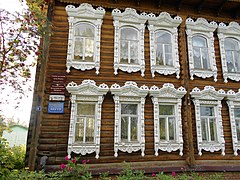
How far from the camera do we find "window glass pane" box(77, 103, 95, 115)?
21.7 ft

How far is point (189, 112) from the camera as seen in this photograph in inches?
279

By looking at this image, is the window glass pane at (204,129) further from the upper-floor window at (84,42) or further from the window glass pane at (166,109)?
the upper-floor window at (84,42)

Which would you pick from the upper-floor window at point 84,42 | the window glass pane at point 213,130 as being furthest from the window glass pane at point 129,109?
the window glass pane at point 213,130

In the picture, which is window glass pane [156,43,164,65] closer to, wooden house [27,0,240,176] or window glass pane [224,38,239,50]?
wooden house [27,0,240,176]

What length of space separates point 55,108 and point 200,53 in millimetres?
6023

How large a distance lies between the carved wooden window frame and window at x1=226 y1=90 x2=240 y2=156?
66cm

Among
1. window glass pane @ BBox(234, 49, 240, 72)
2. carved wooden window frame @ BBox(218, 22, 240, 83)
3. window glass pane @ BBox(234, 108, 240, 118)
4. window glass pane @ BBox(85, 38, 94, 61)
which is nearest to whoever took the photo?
window glass pane @ BBox(85, 38, 94, 61)

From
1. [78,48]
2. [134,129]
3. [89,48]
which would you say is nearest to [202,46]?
[134,129]

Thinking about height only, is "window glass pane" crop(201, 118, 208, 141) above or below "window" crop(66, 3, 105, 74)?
below

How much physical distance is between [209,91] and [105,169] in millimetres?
4695

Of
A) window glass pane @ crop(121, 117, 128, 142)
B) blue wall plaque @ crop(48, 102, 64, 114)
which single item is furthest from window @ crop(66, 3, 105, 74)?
window glass pane @ crop(121, 117, 128, 142)

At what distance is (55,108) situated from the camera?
6.36 m

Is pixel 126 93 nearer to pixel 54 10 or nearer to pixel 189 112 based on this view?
pixel 189 112

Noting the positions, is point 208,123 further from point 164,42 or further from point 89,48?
point 89,48
